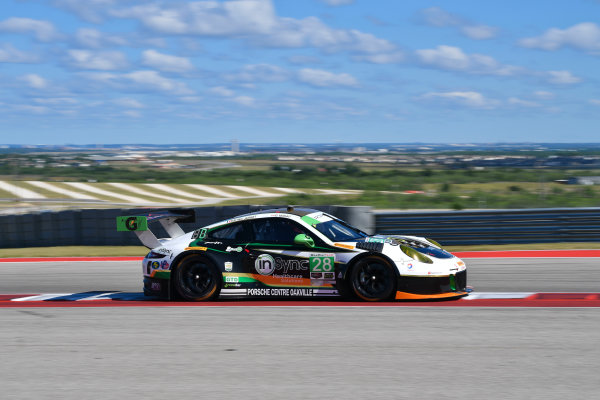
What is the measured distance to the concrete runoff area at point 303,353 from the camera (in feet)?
17.6

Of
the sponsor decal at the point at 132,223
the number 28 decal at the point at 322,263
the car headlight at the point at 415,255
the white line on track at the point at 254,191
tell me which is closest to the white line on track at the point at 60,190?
the white line on track at the point at 254,191

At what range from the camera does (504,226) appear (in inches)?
614

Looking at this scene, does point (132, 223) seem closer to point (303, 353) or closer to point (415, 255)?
point (415, 255)

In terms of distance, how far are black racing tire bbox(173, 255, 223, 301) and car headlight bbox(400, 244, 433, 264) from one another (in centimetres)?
231

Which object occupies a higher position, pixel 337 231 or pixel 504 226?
pixel 337 231

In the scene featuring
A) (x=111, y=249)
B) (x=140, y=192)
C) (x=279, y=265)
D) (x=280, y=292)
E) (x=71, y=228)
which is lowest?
(x=111, y=249)

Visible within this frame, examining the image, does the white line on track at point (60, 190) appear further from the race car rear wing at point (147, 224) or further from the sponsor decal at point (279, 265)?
the sponsor decal at point (279, 265)

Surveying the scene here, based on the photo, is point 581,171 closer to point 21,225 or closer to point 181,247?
point 21,225

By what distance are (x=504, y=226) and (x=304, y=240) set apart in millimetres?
7835

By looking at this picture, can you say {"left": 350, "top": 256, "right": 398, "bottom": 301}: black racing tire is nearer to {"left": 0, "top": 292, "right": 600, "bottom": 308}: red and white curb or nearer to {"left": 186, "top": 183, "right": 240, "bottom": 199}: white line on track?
{"left": 0, "top": 292, "right": 600, "bottom": 308}: red and white curb

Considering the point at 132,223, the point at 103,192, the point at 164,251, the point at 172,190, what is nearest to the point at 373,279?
the point at 164,251

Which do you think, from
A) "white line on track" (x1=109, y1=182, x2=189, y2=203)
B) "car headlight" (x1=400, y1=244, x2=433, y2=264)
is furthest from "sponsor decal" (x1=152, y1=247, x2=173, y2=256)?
"white line on track" (x1=109, y1=182, x2=189, y2=203)

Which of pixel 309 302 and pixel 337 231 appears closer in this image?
pixel 309 302

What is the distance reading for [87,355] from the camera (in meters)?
6.62
